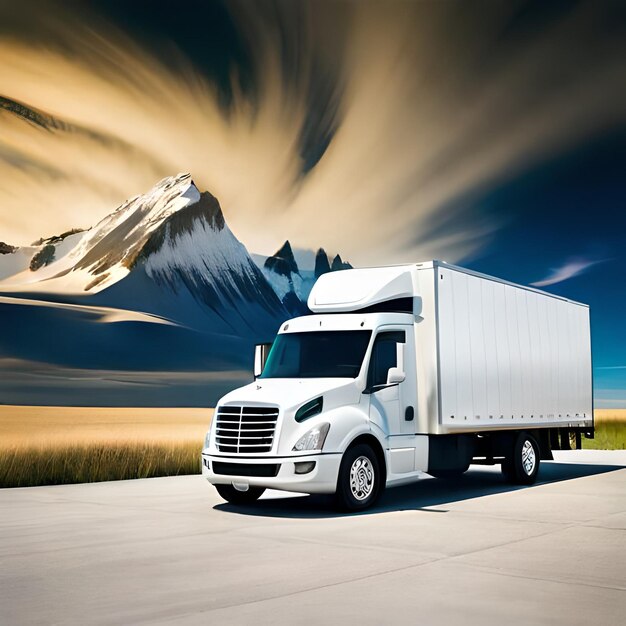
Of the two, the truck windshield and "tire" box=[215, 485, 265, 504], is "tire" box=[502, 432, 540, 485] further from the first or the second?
"tire" box=[215, 485, 265, 504]

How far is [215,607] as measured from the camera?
23.5ft

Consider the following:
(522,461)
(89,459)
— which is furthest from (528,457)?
(89,459)

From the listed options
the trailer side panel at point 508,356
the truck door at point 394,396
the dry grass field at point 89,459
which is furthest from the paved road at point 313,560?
the dry grass field at point 89,459

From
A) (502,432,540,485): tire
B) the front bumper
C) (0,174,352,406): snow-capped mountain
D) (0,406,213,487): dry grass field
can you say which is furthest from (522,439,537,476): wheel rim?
(0,174,352,406): snow-capped mountain

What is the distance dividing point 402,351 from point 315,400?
66.9 inches

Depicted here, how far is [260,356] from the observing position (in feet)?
50.5

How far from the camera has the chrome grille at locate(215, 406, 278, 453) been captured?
43.0ft

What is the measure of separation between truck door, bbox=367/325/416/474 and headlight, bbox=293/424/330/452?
41.4 inches

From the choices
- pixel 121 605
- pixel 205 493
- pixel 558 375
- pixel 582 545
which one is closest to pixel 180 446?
pixel 205 493

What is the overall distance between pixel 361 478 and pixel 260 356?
2936mm

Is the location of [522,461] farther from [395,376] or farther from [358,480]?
[358,480]

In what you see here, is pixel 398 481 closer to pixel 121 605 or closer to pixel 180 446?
pixel 121 605

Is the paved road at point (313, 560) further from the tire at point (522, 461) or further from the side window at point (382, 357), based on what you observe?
the side window at point (382, 357)

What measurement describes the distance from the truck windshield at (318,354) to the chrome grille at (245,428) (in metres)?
1.20
